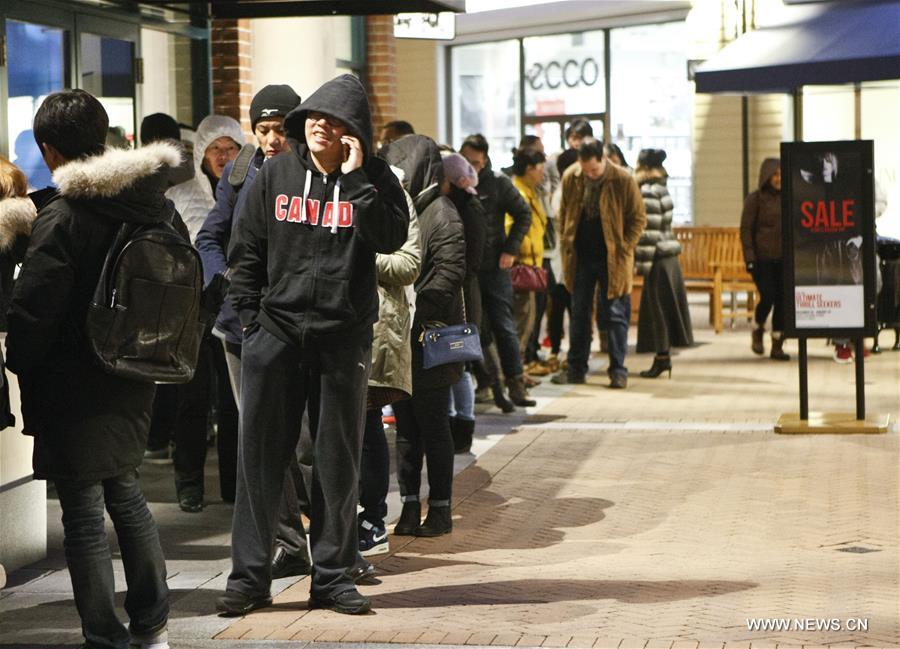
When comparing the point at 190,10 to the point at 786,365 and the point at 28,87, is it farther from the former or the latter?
the point at 786,365

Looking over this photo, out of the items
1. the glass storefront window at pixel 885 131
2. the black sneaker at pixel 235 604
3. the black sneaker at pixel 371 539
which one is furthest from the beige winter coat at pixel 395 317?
the glass storefront window at pixel 885 131

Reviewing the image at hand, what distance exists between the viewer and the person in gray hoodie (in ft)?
19.2

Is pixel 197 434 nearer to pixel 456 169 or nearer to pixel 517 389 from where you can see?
pixel 456 169

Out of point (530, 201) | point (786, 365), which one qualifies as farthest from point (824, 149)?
point (786, 365)

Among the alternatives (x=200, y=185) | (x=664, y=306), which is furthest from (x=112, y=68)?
(x=664, y=306)

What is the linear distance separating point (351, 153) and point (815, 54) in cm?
809

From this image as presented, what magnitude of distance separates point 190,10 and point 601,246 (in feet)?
12.4

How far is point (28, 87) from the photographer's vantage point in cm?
995

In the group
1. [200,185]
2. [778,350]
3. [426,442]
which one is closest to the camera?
[426,442]

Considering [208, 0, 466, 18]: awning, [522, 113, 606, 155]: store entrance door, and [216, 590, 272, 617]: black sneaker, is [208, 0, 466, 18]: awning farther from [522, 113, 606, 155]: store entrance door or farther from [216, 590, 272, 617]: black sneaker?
[522, 113, 606, 155]: store entrance door

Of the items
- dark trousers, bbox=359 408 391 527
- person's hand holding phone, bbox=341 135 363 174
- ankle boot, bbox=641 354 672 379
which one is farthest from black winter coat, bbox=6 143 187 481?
ankle boot, bbox=641 354 672 379

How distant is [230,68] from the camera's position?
42.2 ft

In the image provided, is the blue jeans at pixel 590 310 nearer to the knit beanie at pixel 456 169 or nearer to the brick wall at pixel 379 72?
the knit beanie at pixel 456 169

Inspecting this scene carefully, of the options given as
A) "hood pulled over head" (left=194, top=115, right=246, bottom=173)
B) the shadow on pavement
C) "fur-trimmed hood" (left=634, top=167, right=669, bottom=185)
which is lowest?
the shadow on pavement
